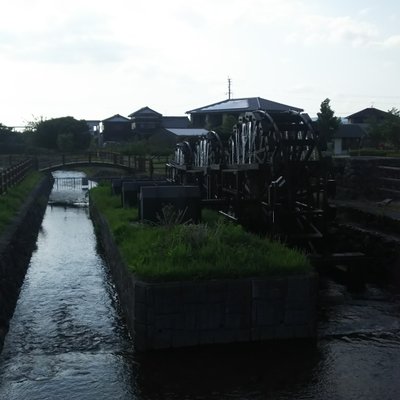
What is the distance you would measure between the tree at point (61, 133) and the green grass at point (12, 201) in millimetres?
33841

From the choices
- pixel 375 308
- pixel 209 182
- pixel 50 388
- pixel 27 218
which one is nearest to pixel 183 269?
pixel 50 388

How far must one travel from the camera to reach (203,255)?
898 cm

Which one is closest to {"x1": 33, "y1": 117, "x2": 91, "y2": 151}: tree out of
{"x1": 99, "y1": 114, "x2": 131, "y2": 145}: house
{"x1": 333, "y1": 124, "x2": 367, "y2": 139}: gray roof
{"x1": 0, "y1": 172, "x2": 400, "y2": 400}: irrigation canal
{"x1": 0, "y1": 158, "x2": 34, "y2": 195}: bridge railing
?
{"x1": 99, "y1": 114, "x2": 131, "y2": 145}: house

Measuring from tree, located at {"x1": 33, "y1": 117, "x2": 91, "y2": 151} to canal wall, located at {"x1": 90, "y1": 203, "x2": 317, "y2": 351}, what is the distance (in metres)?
56.3

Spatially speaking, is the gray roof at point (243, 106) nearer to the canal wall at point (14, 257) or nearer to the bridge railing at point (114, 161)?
the bridge railing at point (114, 161)

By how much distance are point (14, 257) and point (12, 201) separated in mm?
7269

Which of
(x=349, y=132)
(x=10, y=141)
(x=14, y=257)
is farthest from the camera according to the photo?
(x=10, y=141)

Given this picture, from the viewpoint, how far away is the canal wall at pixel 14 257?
10584 mm

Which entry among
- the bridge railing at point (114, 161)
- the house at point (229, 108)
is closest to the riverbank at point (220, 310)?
the bridge railing at point (114, 161)

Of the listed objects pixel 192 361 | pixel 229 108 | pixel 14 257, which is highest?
pixel 229 108

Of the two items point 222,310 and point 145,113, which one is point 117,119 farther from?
point 222,310

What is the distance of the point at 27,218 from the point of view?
19.5 m

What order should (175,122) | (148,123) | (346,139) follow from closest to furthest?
(346,139)
(148,123)
(175,122)

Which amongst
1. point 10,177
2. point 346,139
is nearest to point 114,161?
point 10,177
